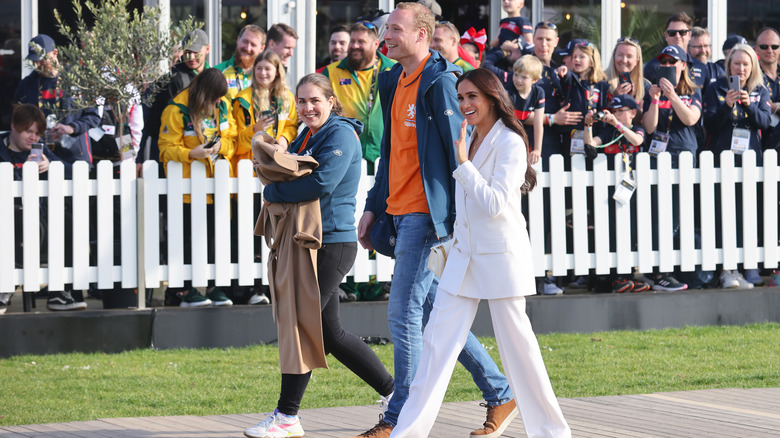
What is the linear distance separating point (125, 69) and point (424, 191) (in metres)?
4.04

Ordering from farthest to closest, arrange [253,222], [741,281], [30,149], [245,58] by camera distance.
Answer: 1. [741,281]
2. [245,58]
3. [30,149]
4. [253,222]

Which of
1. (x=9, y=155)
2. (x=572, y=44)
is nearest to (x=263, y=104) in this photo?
(x=9, y=155)

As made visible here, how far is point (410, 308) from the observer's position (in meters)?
5.57

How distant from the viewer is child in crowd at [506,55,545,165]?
9656 millimetres

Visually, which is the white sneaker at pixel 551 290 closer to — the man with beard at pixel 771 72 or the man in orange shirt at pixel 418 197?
the man with beard at pixel 771 72

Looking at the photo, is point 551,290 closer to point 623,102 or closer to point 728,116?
point 623,102

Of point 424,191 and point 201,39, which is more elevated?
point 201,39

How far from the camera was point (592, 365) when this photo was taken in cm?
790

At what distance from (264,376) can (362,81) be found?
3106 millimetres

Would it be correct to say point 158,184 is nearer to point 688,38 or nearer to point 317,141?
point 317,141

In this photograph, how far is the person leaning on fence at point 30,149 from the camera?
8789 mm

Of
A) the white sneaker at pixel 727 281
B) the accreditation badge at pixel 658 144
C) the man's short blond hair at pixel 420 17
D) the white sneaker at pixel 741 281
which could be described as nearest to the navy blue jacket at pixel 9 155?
the man's short blond hair at pixel 420 17

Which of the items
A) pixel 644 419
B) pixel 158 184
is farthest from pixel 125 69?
pixel 644 419

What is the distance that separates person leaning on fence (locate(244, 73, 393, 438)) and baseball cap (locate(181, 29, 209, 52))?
12.3 ft
